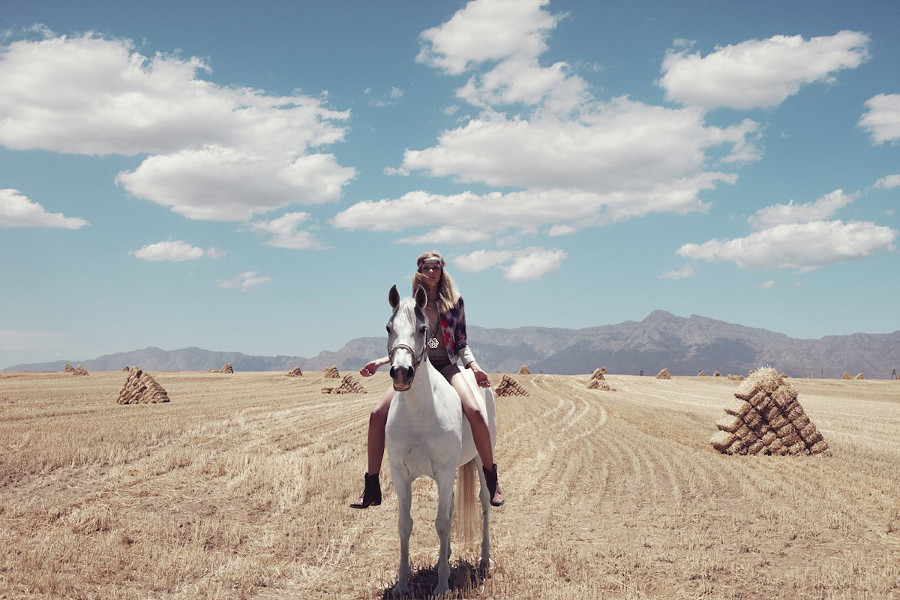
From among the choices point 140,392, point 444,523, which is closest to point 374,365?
point 444,523

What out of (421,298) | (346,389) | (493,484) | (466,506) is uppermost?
(421,298)

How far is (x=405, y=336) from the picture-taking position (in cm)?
509

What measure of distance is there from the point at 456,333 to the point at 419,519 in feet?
12.8

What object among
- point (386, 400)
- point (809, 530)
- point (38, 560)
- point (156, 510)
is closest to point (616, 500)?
point (809, 530)

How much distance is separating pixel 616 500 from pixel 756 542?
249 cm

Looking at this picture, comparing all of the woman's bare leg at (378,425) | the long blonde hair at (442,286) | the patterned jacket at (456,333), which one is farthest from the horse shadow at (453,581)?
the long blonde hair at (442,286)

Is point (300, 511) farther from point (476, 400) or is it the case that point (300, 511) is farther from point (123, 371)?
point (123, 371)

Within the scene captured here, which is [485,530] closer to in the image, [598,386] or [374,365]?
[374,365]

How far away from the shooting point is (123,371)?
5769 cm

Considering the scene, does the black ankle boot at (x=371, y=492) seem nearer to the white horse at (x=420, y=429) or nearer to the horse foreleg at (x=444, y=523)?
the white horse at (x=420, y=429)

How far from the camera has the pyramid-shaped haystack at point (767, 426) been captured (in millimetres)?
14281

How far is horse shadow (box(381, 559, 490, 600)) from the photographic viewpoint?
5.98 metres

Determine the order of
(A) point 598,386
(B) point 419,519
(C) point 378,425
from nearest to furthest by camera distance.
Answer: (C) point 378,425 < (B) point 419,519 < (A) point 598,386

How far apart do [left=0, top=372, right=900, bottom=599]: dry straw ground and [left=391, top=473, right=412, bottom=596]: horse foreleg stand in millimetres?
258
